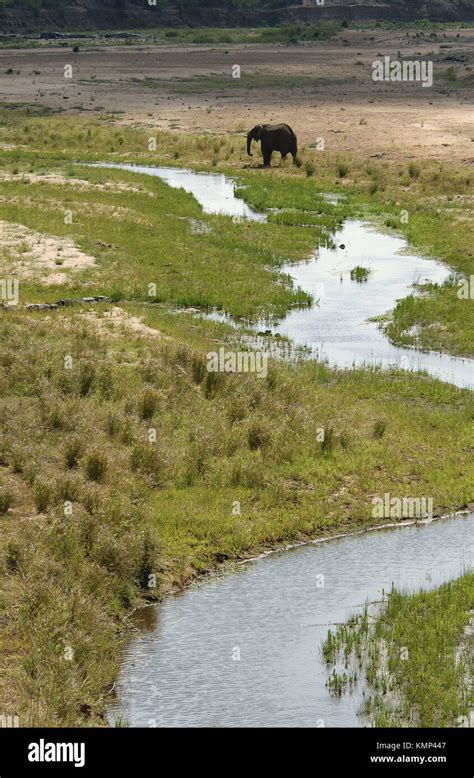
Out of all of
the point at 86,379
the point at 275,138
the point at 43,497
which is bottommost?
the point at 43,497

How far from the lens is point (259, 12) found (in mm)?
119562

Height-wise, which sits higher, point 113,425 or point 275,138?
point 275,138

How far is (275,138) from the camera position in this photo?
4000 centimetres

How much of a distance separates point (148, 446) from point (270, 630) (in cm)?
409

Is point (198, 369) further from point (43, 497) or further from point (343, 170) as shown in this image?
point (343, 170)

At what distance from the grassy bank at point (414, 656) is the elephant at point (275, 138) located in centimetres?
2972

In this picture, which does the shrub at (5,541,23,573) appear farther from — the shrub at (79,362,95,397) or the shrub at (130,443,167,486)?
the shrub at (79,362,95,397)

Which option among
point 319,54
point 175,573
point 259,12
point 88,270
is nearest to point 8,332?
point 88,270

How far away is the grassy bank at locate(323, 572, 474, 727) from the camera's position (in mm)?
9352

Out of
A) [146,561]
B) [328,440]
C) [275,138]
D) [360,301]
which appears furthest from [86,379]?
[275,138]

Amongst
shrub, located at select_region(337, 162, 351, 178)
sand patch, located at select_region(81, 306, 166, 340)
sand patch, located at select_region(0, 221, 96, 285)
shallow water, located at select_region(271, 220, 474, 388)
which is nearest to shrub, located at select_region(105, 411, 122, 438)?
sand patch, located at select_region(81, 306, 166, 340)

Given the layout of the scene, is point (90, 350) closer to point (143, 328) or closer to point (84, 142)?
point (143, 328)

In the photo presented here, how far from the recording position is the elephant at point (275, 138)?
1567 inches
